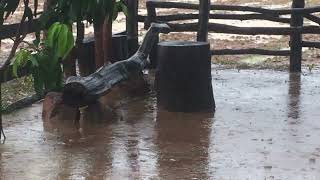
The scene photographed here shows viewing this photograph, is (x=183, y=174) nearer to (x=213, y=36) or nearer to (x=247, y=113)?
(x=247, y=113)

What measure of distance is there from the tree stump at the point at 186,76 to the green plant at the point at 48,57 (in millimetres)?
3332

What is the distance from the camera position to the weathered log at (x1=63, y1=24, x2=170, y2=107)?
7.12 meters

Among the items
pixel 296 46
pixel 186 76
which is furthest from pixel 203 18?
pixel 296 46

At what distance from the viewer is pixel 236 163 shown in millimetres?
5832

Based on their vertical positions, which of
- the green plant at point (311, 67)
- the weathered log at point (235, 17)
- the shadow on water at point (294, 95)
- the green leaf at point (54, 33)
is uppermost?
the green leaf at point (54, 33)

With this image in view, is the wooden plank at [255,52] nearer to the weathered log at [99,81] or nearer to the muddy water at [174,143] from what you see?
the muddy water at [174,143]

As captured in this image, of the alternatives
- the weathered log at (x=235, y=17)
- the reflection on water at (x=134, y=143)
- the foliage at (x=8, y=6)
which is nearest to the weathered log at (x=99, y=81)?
the reflection on water at (x=134, y=143)

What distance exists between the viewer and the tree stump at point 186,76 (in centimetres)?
802

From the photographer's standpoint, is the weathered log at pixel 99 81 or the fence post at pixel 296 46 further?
the fence post at pixel 296 46

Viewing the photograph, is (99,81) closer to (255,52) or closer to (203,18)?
(203,18)

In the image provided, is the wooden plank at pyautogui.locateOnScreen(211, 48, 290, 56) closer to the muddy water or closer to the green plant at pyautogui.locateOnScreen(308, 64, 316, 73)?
the green plant at pyautogui.locateOnScreen(308, 64, 316, 73)

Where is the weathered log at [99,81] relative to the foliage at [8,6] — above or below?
below

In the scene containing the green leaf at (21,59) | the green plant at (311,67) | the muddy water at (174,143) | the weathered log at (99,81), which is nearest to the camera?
the green leaf at (21,59)

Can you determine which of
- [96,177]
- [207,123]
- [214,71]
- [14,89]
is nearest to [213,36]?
[214,71]
